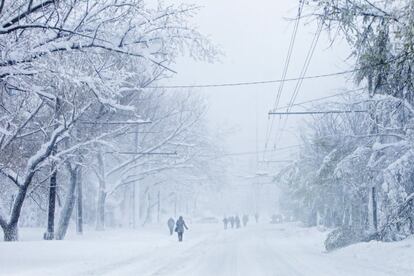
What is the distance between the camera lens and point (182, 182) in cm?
5791

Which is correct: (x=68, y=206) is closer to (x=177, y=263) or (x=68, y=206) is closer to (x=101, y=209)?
(x=177, y=263)


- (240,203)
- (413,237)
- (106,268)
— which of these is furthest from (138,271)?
(240,203)

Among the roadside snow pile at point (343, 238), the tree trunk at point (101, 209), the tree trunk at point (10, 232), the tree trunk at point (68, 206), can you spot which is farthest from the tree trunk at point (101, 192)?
the roadside snow pile at point (343, 238)

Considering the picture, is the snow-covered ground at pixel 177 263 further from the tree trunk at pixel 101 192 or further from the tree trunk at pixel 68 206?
the tree trunk at pixel 101 192

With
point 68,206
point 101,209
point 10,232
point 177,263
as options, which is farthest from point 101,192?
point 177,263

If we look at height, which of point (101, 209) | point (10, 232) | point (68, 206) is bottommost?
point (10, 232)

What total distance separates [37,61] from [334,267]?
31.5 ft

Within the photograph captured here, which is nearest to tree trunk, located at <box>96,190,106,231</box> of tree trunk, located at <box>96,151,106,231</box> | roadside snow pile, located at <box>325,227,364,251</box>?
tree trunk, located at <box>96,151,106,231</box>

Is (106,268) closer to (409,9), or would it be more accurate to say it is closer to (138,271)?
(138,271)

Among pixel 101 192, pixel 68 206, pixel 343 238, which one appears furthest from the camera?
pixel 101 192

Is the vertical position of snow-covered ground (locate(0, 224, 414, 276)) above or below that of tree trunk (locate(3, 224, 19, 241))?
below

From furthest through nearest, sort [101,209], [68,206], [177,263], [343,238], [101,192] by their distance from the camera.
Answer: [101,209], [101,192], [68,206], [343,238], [177,263]

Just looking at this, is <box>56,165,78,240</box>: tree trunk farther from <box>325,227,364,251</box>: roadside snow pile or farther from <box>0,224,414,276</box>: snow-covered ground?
<box>325,227,364,251</box>: roadside snow pile

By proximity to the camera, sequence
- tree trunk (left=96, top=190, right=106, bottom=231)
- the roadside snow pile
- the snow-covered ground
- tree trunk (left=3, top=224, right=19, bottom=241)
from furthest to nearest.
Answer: tree trunk (left=96, top=190, right=106, bottom=231)
the roadside snow pile
tree trunk (left=3, top=224, right=19, bottom=241)
the snow-covered ground
